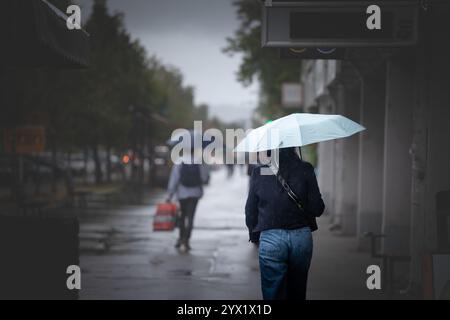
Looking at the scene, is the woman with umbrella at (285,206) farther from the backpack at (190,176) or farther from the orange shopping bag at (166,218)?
the orange shopping bag at (166,218)

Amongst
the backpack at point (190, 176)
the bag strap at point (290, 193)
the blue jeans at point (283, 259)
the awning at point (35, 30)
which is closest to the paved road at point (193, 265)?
the backpack at point (190, 176)

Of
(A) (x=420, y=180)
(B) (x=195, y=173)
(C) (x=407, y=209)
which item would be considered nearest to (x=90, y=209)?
(B) (x=195, y=173)

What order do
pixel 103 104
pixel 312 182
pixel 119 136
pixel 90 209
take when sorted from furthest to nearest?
pixel 119 136
pixel 103 104
pixel 90 209
pixel 312 182

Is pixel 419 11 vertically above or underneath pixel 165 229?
above

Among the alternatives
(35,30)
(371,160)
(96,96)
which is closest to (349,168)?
(371,160)

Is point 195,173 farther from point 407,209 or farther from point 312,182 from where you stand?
point 312,182

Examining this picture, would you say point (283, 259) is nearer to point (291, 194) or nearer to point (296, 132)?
point (291, 194)

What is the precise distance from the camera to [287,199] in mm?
6535

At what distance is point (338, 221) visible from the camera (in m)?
20.7

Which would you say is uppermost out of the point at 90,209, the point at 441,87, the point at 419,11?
the point at 419,11

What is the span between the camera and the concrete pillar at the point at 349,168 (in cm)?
1923

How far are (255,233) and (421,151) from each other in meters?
4.28

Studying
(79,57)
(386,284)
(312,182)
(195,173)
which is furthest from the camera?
(195,173)

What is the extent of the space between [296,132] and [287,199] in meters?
0.51
